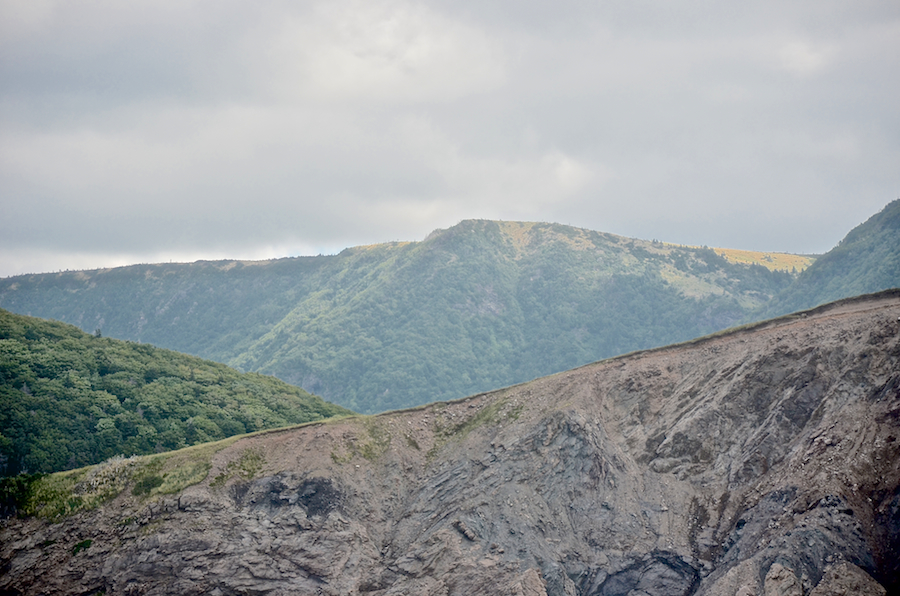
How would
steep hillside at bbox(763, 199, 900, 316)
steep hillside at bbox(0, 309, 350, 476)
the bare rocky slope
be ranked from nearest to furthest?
1. the bare rocky slope
2. steep hillside at bbox(0, 309, 350, 476)
3. steep hillside at bbox(763, 199, 900, 316)

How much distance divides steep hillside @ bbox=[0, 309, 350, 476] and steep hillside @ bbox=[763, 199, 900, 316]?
11842 centimetres

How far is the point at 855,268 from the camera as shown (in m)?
164

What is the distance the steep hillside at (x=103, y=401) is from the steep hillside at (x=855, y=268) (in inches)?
4662

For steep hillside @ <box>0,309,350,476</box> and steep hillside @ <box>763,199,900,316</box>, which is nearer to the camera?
steep hillside @ <box>0,309,350,476</box>

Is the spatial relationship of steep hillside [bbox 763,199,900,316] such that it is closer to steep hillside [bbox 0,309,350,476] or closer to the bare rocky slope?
the bare rocky slope

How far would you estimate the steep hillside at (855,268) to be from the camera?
150 m

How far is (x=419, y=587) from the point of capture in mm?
45531

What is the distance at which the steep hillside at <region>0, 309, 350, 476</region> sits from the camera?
2685 inches

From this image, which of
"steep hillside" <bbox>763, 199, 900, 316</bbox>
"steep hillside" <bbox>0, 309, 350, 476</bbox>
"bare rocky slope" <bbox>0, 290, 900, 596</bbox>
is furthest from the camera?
"steep hillside" <bbox>763, 199, 900, 316</bbox>

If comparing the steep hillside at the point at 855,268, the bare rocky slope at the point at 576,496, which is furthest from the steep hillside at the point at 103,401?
the steep hillside at the point at 855,268

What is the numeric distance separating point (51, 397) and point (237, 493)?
3217cm

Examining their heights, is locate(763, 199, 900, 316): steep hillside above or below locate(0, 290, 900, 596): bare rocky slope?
above

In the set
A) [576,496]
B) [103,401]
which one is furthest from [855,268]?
[103,401]

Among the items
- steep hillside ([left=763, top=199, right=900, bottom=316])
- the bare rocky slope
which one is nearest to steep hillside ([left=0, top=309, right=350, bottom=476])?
the bare rocky slope
